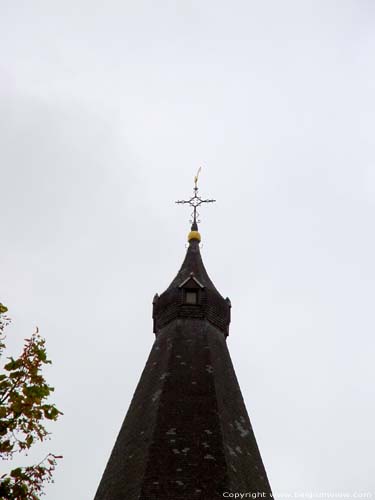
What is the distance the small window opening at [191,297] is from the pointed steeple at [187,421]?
34mm

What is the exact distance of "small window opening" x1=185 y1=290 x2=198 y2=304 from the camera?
2859 cm

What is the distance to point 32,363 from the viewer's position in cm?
961

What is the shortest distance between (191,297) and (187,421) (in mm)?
7376

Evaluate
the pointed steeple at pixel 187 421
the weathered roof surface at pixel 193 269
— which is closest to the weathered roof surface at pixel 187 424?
the pointed steeple at pixel 187 421

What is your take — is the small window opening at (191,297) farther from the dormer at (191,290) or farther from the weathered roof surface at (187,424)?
the weathered roof surface at (187,424)

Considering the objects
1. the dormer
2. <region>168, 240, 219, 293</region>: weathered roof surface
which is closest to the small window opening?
the dormer

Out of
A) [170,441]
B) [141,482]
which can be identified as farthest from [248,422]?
[141,482]

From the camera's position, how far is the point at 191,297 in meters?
28.8

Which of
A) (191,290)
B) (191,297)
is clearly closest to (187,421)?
(191,297)

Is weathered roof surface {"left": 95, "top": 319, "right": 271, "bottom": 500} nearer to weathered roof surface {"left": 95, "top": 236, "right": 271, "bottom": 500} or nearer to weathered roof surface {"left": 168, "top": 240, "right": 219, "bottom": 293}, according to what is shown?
weathered roof surface {"left": 95, "top": 236, "right": 271, "bottom": 500}

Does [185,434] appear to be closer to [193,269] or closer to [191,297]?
[191,297]

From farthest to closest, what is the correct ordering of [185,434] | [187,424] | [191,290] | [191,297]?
[191,290] → [191,297] → [187,424] → [185,434]

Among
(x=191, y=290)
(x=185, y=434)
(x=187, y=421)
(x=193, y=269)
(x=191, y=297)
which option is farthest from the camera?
(x=193, y=269)

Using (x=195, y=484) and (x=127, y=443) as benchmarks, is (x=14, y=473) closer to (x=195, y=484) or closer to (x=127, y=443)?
(x=195, y=484)
